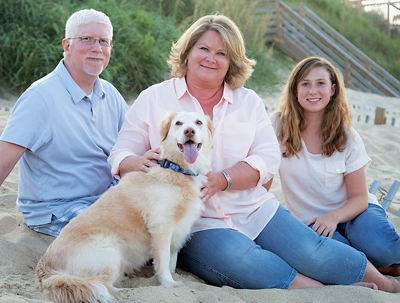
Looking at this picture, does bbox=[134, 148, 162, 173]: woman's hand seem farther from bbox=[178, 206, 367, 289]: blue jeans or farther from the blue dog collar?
bbox=[178, 206, 367, 289]: blue jeans

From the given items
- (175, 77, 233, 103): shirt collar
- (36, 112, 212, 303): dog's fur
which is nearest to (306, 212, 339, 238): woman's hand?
(36, 112, 212, 303): dog's fur

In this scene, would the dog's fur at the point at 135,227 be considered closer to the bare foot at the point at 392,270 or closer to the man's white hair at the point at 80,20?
the man's white hair at the point at 80,20

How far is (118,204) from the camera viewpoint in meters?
2.48

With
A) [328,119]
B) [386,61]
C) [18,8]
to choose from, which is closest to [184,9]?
[18,8]

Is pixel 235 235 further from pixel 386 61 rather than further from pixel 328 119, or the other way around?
pixel 386 61

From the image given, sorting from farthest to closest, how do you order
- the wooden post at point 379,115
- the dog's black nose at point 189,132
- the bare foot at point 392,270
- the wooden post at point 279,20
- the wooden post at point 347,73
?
the wooden post at point 279,20
the wooden post at point 347,73
the wooden post at point 379,115
the bare foot at point 392,270
the dog's black nose at point 189,132

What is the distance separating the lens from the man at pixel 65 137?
270 cm

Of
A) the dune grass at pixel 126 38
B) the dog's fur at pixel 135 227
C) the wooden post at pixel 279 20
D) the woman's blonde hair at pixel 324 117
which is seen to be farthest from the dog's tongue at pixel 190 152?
the wooden post at pixel 279 20

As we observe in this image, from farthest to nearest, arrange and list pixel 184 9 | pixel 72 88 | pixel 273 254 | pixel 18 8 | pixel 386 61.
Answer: pixel 386 61, pixel 184 9, pixel 18 8, pixel 72 88, pixel 273 254

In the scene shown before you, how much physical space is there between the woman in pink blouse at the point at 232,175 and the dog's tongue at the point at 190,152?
0.26m

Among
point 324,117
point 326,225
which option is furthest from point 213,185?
point 324,117

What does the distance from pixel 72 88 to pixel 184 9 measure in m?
9.04

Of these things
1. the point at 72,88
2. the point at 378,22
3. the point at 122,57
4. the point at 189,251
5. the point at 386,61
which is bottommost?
the point at 189,251

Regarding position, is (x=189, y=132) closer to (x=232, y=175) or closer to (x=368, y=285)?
(x=232, y=175)
